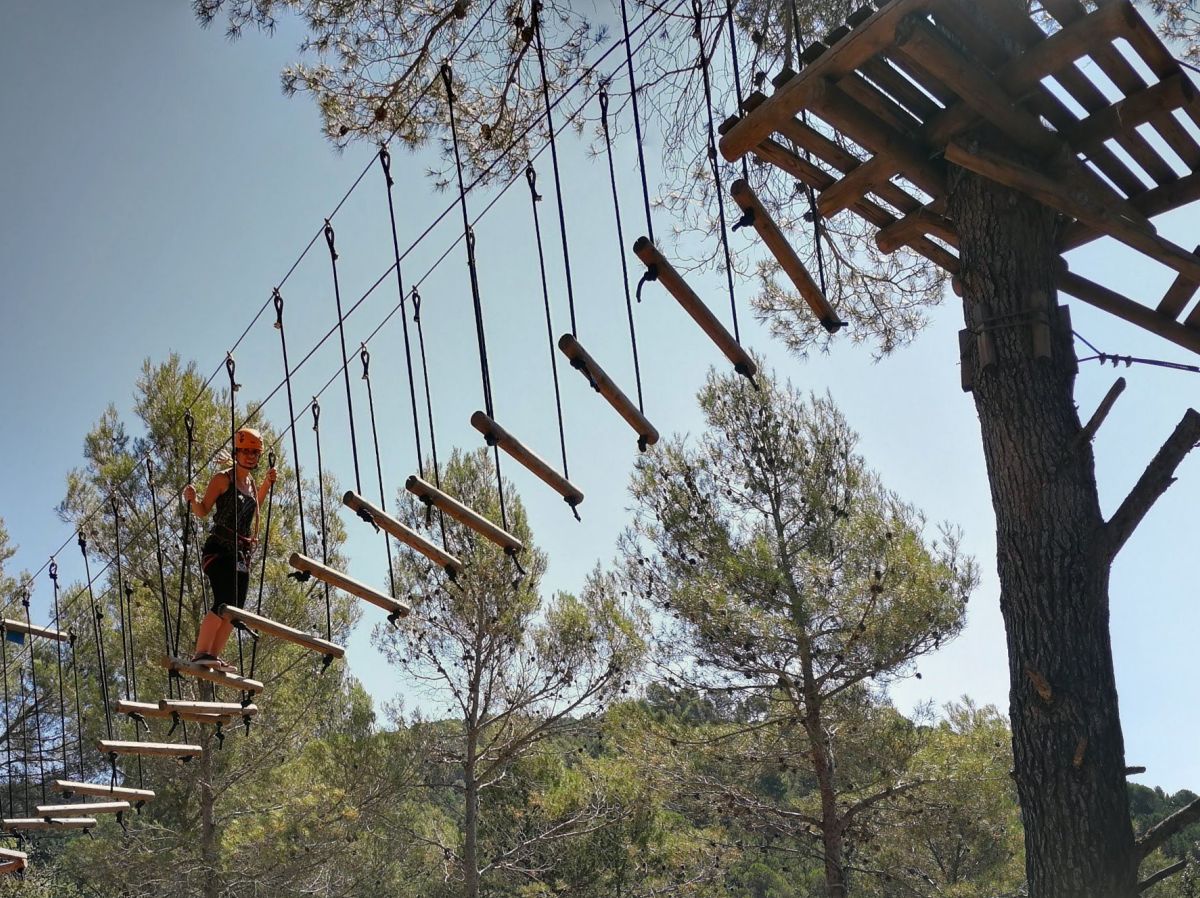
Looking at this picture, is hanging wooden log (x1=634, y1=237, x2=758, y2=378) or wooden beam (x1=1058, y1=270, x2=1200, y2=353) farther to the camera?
wooden beam (x1=1058, y1=270, x2=1200, y2=353)

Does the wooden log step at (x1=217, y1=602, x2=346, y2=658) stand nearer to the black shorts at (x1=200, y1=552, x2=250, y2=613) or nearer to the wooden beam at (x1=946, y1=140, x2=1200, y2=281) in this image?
the black shorts at (x1=200, y1=552, x2=250, y2=613)

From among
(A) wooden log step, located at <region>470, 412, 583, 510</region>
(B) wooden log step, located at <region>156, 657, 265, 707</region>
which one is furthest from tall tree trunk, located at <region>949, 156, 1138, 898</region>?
(B) wooden log step, located at <region>156, 657, 265, 707</region>

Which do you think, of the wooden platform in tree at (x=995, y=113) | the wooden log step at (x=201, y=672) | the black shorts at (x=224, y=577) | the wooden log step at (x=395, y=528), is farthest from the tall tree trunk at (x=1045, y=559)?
the black shorts at (x=224, y=577)

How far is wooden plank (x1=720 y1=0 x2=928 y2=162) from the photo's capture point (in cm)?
259

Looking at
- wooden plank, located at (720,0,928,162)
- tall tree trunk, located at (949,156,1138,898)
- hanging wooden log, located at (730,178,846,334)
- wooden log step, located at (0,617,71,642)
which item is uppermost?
wooden log step, located at (0,617,71,642)

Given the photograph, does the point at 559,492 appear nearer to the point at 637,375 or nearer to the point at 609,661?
the point at 637,375

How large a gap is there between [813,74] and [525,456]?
136 cm

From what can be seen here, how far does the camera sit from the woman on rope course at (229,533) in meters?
4.77

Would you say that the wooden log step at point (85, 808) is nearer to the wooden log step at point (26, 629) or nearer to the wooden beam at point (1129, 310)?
the wooden log step at point (26, 629)

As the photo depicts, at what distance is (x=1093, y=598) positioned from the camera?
3146 mm

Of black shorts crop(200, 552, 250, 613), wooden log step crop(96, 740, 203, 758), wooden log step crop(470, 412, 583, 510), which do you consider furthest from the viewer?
black shorts crop(200, 552, 250, 613)

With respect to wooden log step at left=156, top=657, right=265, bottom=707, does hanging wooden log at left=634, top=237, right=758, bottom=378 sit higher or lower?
higher

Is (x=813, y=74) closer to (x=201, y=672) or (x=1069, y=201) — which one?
(x=1069, y=201)

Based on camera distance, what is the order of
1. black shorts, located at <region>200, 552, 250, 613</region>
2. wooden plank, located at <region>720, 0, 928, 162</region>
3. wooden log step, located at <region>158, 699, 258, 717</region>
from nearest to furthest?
wooden plank, located at <region>720, 0, 928, 162</region> < wooden log step, located at <region>158, 699, 258, 717</region> < black shorts, located at <region>200, 552, 250, 613</region>
